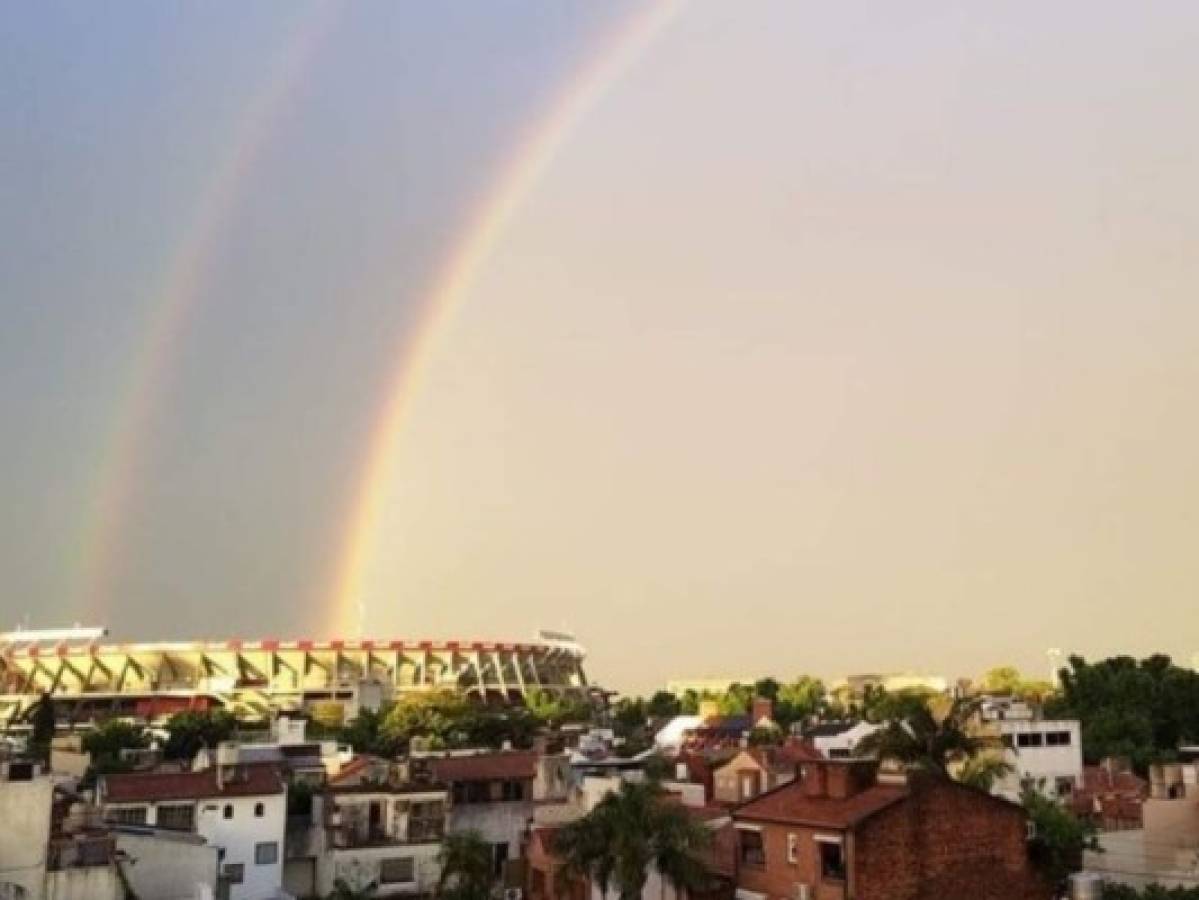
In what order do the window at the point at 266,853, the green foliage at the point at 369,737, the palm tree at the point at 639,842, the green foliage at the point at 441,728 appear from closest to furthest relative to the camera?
the palm tree at the point at 639,842
the window at the point at 266,853
the green foliage at the point at 369,737
the green foliage at the point at 441,728

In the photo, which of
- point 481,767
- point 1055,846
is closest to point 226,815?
point 481,767

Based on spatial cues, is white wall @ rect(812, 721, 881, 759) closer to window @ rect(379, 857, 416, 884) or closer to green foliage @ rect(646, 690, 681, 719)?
window @ rect(379, 857, 416, 884)

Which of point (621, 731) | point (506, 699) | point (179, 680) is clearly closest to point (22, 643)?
point (179, 680)

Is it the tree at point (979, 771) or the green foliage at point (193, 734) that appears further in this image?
the green foliage at point (193, 734)

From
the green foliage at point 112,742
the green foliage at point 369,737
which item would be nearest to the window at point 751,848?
the green foliage at point 369,737

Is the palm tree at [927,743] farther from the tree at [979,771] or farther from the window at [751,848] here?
the window at [751,848]

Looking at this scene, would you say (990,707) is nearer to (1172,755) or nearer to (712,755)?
(1172,755)
